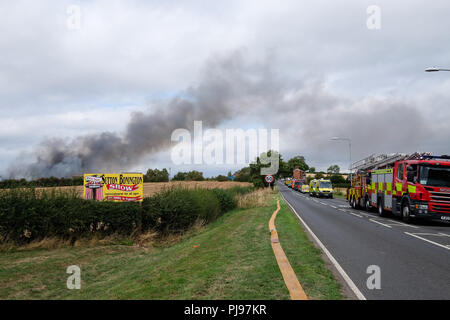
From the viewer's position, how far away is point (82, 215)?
13.5 meters

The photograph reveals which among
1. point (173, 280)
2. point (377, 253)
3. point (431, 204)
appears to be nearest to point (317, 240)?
point (377, 253)

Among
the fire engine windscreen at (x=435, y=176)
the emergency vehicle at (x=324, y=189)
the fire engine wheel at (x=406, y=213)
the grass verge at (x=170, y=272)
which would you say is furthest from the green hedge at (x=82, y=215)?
the emergency vehicle at (x=324, y=189)

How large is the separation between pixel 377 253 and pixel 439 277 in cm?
239

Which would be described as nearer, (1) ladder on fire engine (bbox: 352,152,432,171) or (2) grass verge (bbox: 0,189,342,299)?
(2) grass verge (bbox: 0,189,342,299)

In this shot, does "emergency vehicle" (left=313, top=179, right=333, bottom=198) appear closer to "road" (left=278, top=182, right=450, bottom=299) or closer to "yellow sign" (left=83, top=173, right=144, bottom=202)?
"road" (left=278, top=182, right=450, bottom=299)

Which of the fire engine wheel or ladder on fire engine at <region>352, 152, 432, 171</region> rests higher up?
ladder on fire engine at <region>352, 152, 432, 171</region>

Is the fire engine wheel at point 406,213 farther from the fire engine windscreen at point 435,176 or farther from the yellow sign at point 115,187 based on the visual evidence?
the yellow sign at point 115,187

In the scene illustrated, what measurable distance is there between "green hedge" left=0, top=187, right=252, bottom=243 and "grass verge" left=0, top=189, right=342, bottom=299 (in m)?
0.90

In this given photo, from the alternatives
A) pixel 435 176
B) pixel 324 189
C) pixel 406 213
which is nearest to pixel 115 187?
pixel 406 213

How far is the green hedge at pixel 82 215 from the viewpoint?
12336mm

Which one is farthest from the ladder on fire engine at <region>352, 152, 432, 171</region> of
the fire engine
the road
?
the road

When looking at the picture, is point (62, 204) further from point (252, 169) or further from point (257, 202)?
point (252, 169)

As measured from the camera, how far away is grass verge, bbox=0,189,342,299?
575 centimetres

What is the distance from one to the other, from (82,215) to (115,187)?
2.84m
